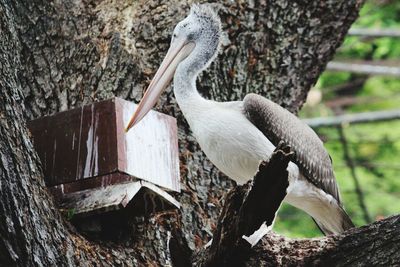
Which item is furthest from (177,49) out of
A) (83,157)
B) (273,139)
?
(83,157)

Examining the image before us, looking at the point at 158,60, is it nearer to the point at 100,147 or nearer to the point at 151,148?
the point at 151,148

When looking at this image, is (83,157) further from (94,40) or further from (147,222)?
(94,40)

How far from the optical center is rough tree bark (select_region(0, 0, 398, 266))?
7.00 m

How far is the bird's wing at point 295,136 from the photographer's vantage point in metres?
7.55

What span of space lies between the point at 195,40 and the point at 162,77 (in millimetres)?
795

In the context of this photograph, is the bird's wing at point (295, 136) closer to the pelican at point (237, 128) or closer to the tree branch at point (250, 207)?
the pelican at point (237, 128)

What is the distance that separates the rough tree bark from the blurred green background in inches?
251

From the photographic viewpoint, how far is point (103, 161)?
259 inches

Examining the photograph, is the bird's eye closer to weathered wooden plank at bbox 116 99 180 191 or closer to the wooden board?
weathered wooden plank at bbox 116 99 180 191

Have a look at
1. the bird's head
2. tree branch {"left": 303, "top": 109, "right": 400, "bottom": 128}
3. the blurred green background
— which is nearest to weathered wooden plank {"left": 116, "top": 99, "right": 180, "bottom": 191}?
the bird's head

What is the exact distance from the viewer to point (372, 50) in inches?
653

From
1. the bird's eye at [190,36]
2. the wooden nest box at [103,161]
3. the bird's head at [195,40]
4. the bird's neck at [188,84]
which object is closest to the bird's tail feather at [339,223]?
the bird's neck at [188,84]

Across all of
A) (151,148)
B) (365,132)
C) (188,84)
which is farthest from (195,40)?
(365,132)

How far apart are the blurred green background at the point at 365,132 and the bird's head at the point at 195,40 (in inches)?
264
